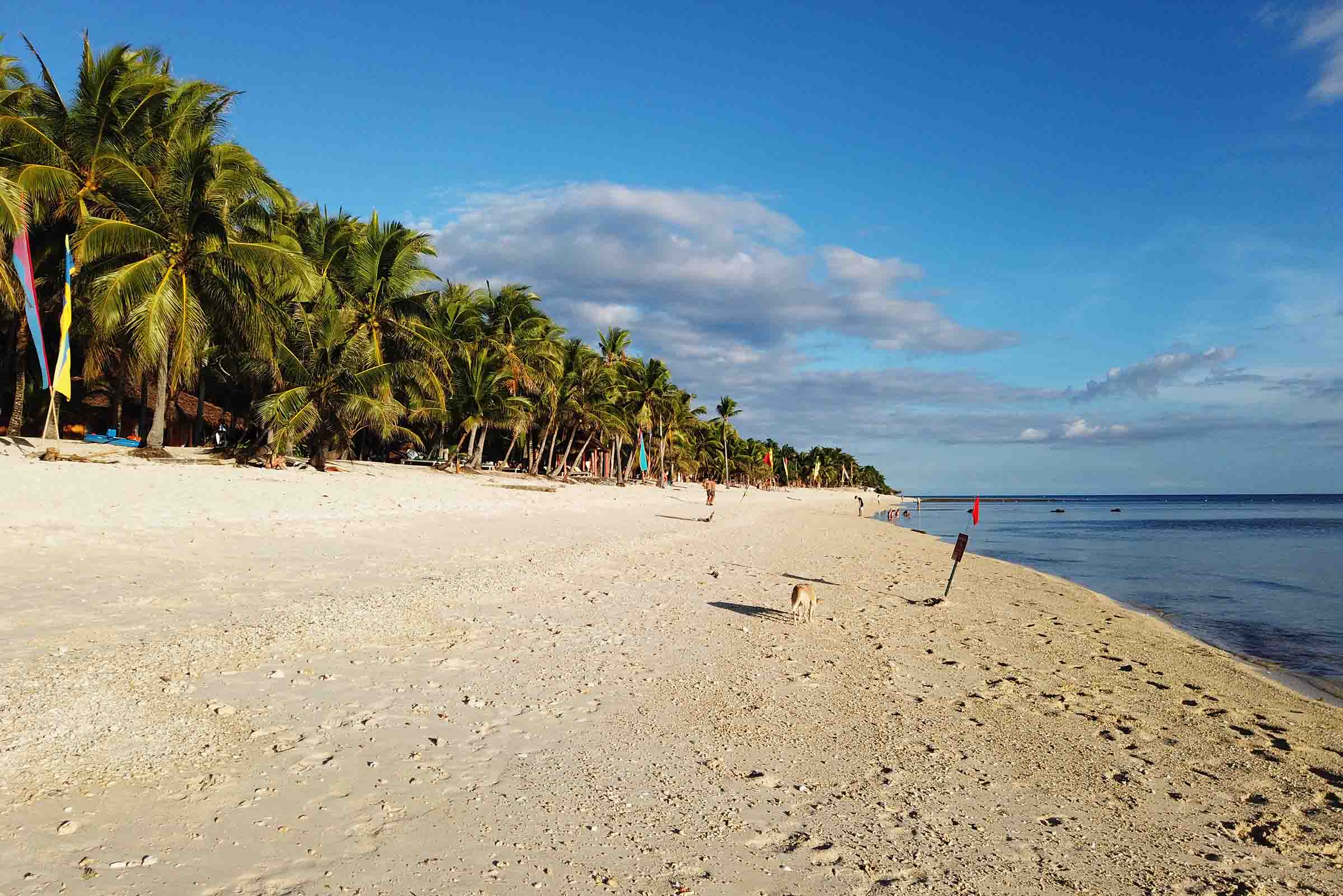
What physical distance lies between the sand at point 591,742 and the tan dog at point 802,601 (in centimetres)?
24

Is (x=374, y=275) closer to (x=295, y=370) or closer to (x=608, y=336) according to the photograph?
(x=295, y=370)

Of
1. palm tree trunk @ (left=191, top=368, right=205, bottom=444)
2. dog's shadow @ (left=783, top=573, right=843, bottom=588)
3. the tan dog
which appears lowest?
dog's shadow @ (left=783, top=573, right=843, bottom=588)

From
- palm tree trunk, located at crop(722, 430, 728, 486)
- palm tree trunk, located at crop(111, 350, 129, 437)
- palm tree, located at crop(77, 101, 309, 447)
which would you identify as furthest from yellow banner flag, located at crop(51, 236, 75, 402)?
palm tree trunk, located at crop(722, 430, 728, 486)

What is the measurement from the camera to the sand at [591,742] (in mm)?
3699

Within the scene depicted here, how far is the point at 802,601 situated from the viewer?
984 cm

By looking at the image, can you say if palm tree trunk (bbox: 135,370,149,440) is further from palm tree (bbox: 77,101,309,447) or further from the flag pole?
palm tree (bbox: 77,101,309,447)

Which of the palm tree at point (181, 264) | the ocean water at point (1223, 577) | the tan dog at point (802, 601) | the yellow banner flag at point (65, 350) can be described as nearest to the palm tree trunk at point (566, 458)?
the ocean water at point (1223, 577)

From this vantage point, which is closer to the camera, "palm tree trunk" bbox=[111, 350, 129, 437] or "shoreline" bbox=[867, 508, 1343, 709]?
"shoreline" bbox=[867, 508, 1343, 709]

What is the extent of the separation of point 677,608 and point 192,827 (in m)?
7.00

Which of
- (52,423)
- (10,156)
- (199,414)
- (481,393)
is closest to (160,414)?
(52,423)

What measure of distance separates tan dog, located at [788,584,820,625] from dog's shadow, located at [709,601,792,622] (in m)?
0.16

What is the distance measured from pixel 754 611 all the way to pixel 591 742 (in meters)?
5.55

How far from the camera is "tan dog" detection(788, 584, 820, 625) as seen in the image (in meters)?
9.84

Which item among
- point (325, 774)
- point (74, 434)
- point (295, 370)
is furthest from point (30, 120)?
point (325, 774)
